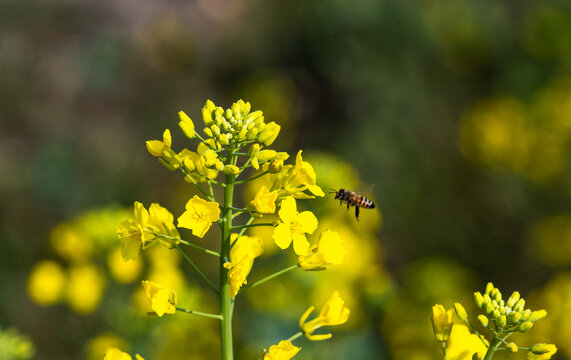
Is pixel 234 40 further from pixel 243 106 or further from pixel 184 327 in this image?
pixel 243 106

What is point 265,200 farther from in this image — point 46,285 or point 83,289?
point 46,285

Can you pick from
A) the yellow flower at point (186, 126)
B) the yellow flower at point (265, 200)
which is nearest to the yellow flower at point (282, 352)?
the yellow flower at point (265, 200)

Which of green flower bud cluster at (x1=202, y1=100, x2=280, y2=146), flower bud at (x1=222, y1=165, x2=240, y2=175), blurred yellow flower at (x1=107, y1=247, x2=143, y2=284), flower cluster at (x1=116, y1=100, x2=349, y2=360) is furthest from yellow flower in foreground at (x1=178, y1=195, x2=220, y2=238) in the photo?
blurred yellow flower at (x1=107, y1=247, x2=143, y2=284)

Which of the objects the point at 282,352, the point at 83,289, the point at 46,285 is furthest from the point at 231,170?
the point at 46,285

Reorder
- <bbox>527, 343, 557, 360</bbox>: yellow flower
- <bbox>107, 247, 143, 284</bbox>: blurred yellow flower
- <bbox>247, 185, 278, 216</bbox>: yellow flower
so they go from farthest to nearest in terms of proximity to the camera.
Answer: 1. <bbox>107, 247, 143, 284</bbox>: blurred yellow flower
2. <bbox>247, 185, 278, 216</bbox>: yellow flower
3. <bbox>527, 343, 557, 360</bbox>: yellow flower

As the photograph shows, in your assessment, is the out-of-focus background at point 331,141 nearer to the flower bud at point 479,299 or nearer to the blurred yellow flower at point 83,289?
the blurred yellow flower at point 83,289

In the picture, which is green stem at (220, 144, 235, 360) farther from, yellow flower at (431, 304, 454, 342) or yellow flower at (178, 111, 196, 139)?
yellow flower at (431, 304, 454, 342)
